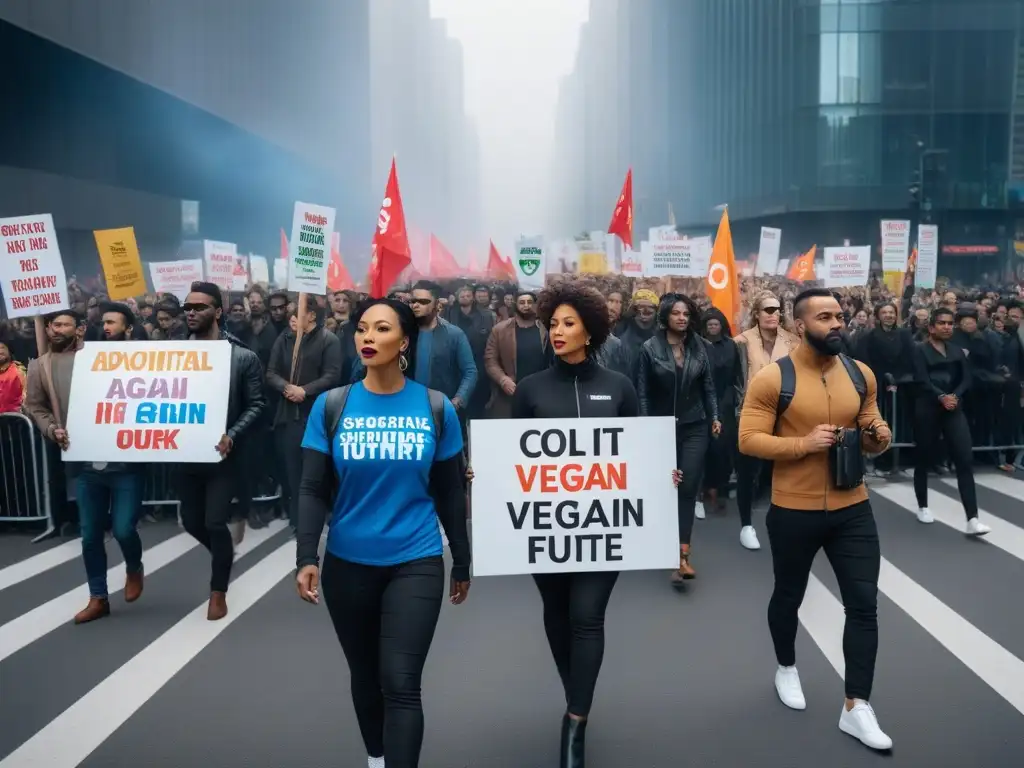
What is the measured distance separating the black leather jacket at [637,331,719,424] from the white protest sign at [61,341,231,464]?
9.32 ft

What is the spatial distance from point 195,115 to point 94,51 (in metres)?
12.2

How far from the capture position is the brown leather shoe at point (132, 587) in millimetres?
7535

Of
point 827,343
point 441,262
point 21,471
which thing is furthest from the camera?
point 441,262

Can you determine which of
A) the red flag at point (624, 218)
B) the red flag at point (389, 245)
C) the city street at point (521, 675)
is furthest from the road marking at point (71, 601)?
the red flag at point (624, 218)

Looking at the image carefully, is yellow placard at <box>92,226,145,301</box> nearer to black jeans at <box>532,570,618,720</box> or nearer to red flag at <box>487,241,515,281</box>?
black jeans at <box>532,570,618,720</box>

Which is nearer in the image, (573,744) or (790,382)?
(573,744)

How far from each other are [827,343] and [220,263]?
15627mm

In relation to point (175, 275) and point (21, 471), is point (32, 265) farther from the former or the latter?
point (175, 275)

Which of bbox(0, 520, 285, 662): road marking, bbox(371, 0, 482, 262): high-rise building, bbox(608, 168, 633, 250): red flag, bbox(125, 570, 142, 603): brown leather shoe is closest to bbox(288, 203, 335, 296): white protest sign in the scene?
bbox(0, 520, 285, 662): road marking

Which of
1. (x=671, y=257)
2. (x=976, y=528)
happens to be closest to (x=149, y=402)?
(x=976, y=528)

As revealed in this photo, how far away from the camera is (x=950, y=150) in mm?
50250

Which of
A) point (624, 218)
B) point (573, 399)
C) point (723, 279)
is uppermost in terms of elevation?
point (624, 218)

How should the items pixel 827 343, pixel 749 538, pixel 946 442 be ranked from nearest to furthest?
pixel 827 343 → pixel 749 538 → pixel 946 442

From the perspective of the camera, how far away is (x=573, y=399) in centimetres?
500
